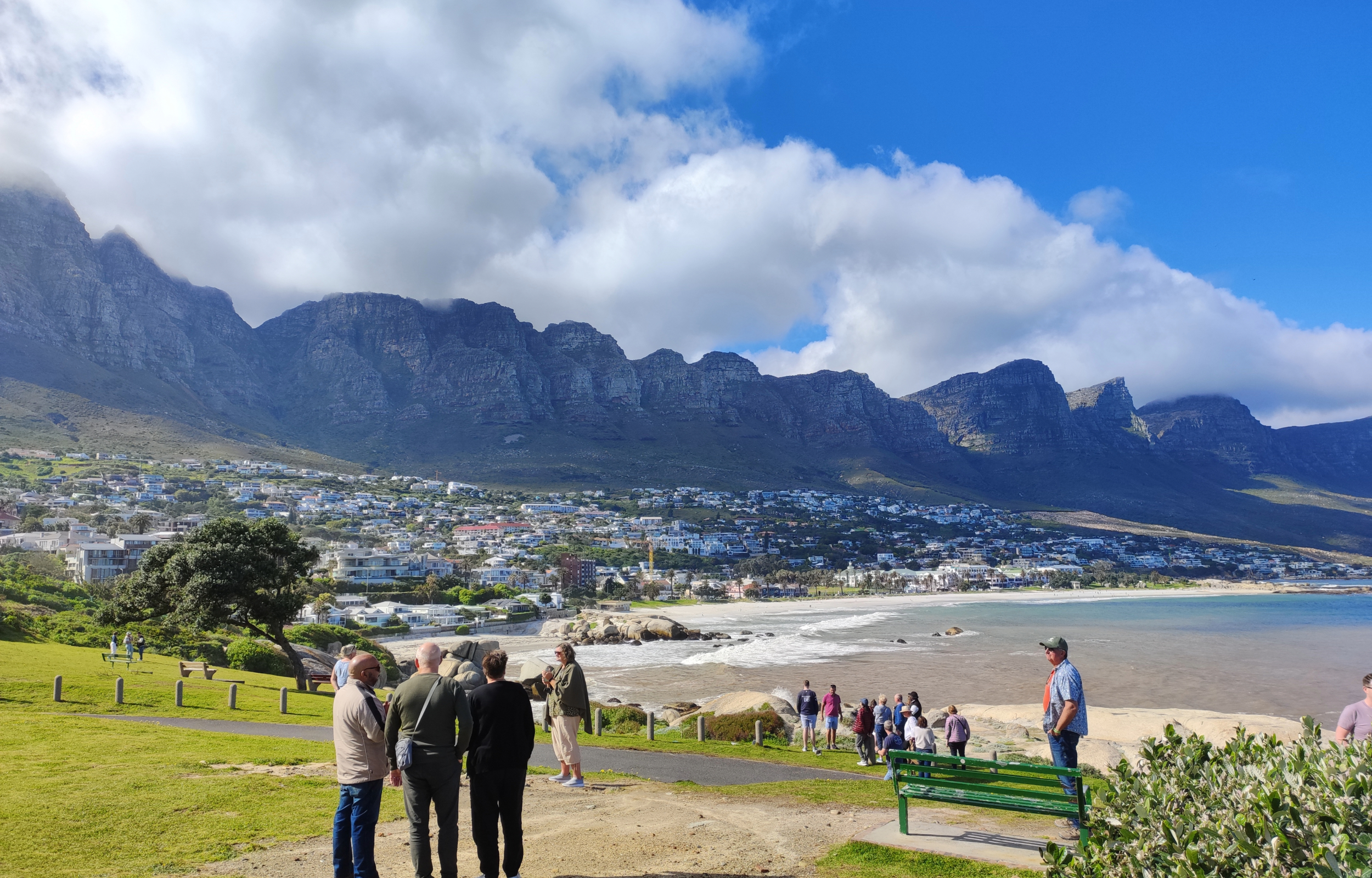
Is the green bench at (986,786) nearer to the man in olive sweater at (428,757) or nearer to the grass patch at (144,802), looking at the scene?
the man in olive sweater at (428,757)

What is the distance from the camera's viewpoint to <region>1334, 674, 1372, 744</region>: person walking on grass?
7.63 m

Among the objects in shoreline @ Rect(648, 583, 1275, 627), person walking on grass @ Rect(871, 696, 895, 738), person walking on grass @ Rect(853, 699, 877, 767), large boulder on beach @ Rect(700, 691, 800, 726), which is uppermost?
person walking on grass @ Rect(871, 696, 895, 738)

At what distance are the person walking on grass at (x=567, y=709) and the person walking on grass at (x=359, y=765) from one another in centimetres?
341

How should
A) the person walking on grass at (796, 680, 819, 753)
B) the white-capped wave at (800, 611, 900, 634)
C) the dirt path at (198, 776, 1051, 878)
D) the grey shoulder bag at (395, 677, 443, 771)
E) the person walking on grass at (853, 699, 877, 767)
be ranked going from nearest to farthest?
the grey shoulder bag at (395, 677, 443, 771), the dirt path at (198, 776, 1051, 878), the person walking on grass at (853, 699, 877, 767), the person walking on grass at (796, 680, 819, 753), the white-capped wave at (800, 611, 900, 634)

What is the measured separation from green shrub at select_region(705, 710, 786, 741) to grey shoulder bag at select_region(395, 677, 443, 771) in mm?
14511

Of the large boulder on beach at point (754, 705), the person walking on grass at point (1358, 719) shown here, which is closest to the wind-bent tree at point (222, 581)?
the large boulder on beach at point (754, 705)

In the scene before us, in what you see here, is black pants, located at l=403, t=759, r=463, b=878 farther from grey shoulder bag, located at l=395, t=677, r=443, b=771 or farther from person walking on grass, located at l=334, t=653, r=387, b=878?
person walking on grass, located at l=334, t=653, r=387, b=878

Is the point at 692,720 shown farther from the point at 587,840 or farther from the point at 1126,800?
the point at 1126,800

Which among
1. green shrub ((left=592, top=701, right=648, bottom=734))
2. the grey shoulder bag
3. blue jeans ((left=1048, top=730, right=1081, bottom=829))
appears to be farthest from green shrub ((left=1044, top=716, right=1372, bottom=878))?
green shrub ((left=592, top=701, right=648, bottom=734))

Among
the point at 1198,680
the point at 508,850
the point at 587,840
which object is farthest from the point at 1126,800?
the point at 1198,680

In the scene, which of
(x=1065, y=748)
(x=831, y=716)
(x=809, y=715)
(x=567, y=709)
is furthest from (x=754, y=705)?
(x=1065, y=748)

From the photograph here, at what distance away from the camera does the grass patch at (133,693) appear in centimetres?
1719

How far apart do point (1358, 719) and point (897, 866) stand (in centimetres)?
517

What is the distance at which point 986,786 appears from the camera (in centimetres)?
713
